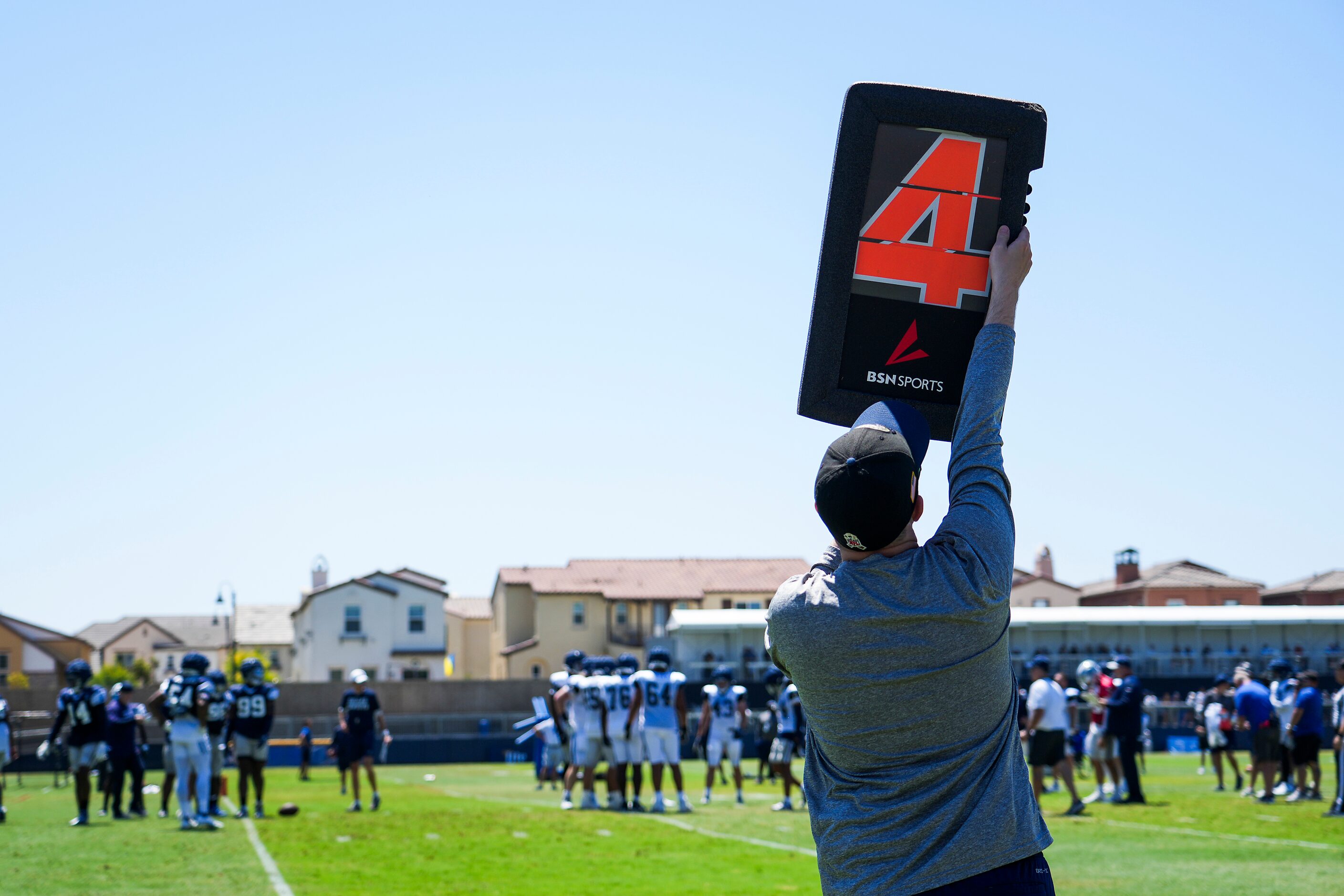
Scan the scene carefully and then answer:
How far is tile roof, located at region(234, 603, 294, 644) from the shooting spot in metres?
91.9

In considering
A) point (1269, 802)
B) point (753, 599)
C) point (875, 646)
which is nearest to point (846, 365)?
point (875, 646)

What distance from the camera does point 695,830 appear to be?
1590 centimetres

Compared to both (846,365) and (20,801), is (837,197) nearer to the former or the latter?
(846,365)

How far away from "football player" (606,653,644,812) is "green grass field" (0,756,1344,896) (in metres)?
0.96

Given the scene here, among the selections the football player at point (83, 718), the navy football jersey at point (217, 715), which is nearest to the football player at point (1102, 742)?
the navy football jersey at point (217, 715)

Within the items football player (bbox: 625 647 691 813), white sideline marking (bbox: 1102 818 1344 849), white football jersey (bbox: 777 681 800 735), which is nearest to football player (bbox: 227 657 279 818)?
football player (bbox: 625 647 691 813)

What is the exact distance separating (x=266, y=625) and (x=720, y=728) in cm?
7883

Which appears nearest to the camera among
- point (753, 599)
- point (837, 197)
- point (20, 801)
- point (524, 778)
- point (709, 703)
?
point (837, 197)

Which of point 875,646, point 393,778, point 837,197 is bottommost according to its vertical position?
point 393,778

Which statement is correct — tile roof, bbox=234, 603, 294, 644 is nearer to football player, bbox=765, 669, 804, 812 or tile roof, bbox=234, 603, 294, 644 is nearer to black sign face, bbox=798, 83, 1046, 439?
football player, bbox=765, 669, 804, 812

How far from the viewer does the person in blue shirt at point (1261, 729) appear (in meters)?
20.0

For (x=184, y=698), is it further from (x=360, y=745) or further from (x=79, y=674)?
(x=360, y=745)

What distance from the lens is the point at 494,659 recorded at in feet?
271

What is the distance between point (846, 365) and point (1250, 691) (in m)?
19.6
